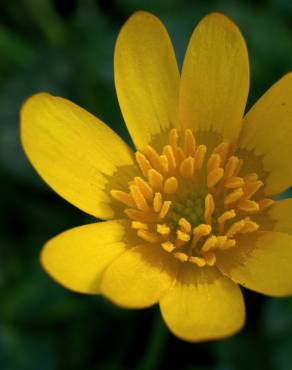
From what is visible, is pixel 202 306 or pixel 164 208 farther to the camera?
pixel 164 208

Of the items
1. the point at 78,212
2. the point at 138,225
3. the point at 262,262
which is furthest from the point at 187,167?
the point at 78,212

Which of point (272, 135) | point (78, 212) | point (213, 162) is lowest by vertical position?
point (78, 212)

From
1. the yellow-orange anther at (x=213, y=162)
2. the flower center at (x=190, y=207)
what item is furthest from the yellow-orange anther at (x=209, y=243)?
the yellow-orange anther at (x=213, y=162)

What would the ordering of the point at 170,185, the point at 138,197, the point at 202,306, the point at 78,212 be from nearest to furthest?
the point at 202,306
the point at 138,197
the point at 170,185
the point at 78,212

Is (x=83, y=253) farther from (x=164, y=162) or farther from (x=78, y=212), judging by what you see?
(x=78, y=212)

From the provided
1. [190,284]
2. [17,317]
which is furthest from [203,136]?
[17,317]

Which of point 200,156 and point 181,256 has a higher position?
point 200,156

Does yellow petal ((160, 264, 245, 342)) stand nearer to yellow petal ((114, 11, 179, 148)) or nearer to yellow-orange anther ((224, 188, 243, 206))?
yellow-orange anther ((224, 188, 243, 206))
